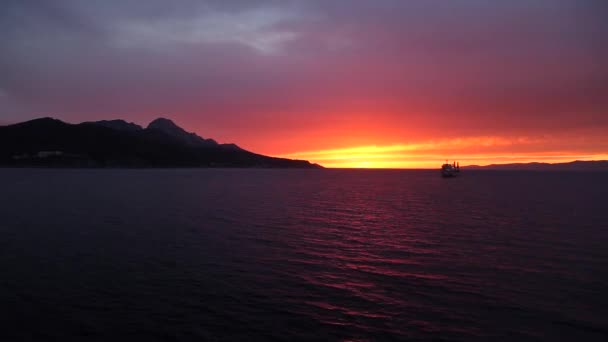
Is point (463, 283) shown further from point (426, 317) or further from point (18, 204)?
point (18, 204)

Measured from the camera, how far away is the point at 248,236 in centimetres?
3450

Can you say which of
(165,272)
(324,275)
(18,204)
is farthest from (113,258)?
(18,204)

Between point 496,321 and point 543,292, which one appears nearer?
point 496,321

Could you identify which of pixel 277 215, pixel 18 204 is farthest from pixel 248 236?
pixel 18 204

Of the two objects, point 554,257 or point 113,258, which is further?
point 554,257

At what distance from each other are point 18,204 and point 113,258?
44.5 metres

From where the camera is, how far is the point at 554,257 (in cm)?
2734

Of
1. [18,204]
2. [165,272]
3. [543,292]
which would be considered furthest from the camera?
[18,204]

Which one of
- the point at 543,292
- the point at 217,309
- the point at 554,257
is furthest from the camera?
the point at 554,257

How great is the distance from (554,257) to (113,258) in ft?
103

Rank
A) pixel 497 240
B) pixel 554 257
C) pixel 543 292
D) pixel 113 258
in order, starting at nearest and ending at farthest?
pixel 543 292 → pixel 113 258 → pixel 554 257 → pixel 497 240

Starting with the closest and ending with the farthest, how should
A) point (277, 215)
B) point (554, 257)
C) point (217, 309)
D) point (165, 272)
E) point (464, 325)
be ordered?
point (464, 325) < point (217, 309) < point (165, 272) < point (554, 257) < point (277, 215)

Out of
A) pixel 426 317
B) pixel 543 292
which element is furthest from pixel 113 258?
pixel 543 292

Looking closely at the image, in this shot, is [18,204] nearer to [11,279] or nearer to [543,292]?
[11,279]
